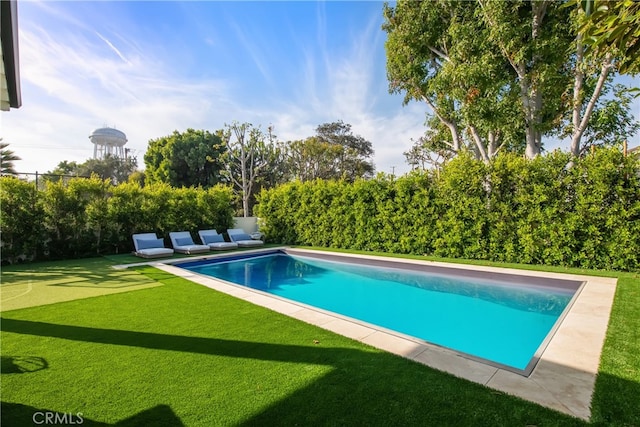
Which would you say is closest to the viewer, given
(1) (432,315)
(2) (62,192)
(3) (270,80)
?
(1) (432,315)

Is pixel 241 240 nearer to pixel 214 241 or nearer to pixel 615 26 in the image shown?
pixel 214 241

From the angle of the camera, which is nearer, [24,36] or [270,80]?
[24,36]

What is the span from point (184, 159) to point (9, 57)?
27883 millimetres

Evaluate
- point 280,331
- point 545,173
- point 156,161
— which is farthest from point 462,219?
point 156,161

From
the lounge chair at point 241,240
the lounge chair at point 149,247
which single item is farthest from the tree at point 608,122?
the lounge chair at point 149,247

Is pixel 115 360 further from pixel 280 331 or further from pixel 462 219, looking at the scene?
pixel 462 219

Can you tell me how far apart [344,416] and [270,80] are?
49.3ft

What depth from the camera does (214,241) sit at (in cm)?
1506

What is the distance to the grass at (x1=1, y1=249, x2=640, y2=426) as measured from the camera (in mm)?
2674

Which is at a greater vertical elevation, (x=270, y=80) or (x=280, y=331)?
(x=270, y=80)

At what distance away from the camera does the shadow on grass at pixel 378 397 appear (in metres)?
2.61

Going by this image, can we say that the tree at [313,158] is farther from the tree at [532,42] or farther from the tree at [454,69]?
the tree at [532,42]

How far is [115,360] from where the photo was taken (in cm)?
372

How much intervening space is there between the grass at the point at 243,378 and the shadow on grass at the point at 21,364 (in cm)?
1
